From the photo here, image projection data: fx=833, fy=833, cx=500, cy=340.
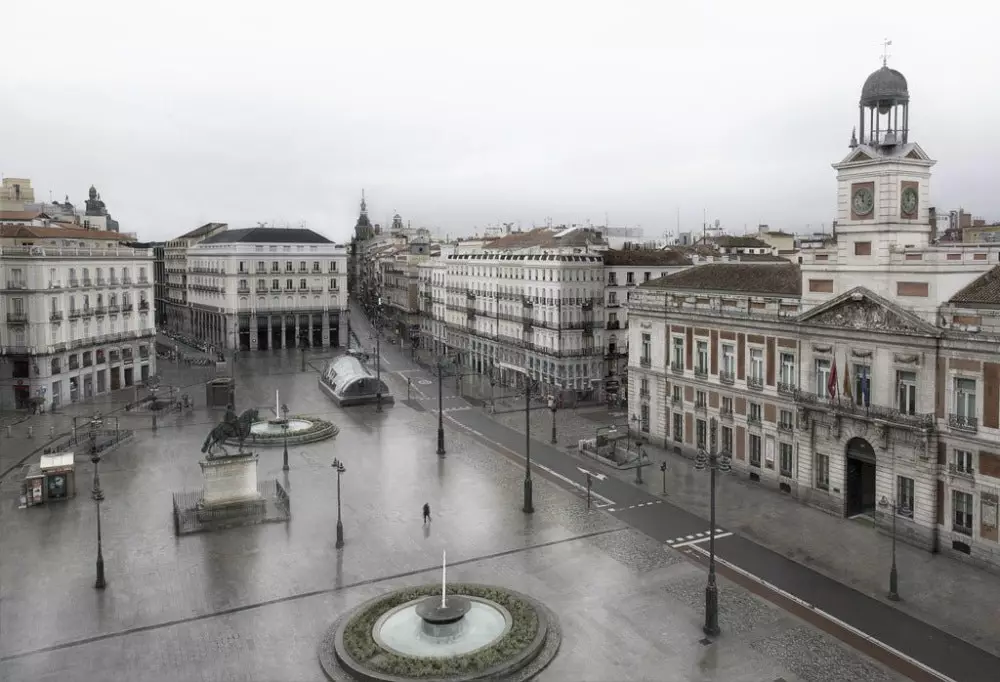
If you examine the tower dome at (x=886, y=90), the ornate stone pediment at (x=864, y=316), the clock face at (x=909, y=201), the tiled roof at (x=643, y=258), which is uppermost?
the tower dome at (x=886, y=90)

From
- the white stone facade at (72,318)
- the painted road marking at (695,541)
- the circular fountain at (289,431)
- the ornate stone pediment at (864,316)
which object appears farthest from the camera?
the white stone facade at (72,318)

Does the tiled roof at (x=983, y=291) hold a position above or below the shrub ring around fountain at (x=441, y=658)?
above

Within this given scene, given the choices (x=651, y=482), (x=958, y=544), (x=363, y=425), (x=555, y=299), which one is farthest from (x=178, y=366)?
(x=958, y=544)

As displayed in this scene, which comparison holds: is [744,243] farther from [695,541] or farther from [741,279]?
[695,541]

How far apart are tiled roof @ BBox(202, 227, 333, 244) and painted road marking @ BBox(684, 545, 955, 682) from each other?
302 feet

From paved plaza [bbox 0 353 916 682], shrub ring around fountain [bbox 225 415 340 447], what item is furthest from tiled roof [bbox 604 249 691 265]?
paved plaza [bbox 0 353 916 682]

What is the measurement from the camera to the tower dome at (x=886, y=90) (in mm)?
42719

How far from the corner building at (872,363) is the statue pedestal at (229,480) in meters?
27.8

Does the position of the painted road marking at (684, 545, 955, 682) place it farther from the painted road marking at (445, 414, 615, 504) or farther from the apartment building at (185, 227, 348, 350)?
the apartment building at (185, 227, 348, 350)

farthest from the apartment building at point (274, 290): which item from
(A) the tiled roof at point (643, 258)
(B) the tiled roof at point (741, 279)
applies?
(B) the tiled roof at point (741, 279)

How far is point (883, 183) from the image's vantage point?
41.5 meters

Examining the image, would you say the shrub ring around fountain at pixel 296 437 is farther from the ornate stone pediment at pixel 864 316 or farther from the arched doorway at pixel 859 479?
the arched doorway at pixel 859 479

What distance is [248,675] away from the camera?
26688 millimetres

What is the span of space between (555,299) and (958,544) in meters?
43.0
